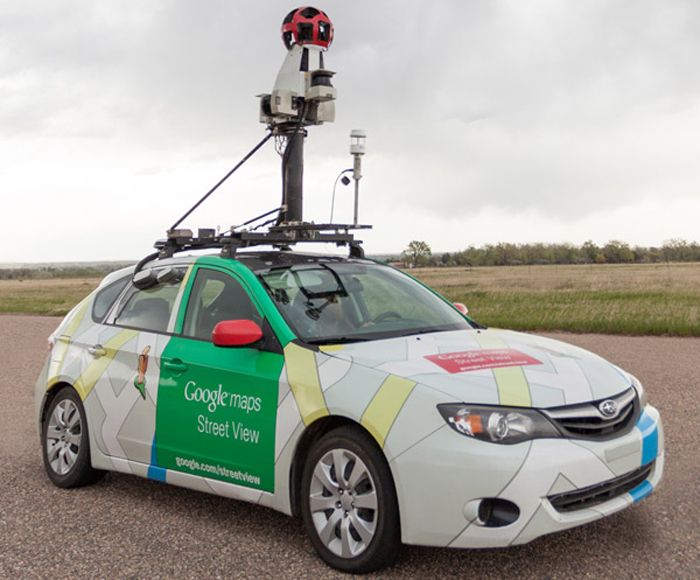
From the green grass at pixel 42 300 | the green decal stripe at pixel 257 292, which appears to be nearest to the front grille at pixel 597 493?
the green decal stripe at pixel 257 292

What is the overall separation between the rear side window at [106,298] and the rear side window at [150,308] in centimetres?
22

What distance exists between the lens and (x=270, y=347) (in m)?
5.19

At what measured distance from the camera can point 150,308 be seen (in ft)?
20.7

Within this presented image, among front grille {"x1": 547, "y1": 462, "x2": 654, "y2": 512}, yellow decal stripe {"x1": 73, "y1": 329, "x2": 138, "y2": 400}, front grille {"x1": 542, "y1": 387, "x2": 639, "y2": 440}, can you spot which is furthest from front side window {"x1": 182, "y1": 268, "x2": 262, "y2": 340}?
front grille {"x1": 547, "y1": 462, "x2": 654, "y2": 512}

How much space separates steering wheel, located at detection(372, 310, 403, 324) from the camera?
5667mm

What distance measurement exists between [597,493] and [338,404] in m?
1.34

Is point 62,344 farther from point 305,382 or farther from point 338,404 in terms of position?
point 338,404

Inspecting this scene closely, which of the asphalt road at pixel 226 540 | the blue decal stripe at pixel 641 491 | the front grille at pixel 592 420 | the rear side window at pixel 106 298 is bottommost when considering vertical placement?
the asphalt road at pixel 226 540

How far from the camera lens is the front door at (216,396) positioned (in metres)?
5.10

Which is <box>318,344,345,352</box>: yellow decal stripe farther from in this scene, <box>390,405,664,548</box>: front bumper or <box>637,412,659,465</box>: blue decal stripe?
<box>637,412,659,465</box>: blue decal stripe

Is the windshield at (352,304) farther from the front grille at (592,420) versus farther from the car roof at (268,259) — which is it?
the front grille at (592,420)

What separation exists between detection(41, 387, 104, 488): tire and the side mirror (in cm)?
187

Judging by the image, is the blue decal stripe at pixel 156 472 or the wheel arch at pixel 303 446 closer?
the wheel arch at pixel 303 446

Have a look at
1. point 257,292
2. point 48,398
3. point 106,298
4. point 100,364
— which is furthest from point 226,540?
point 106,298
